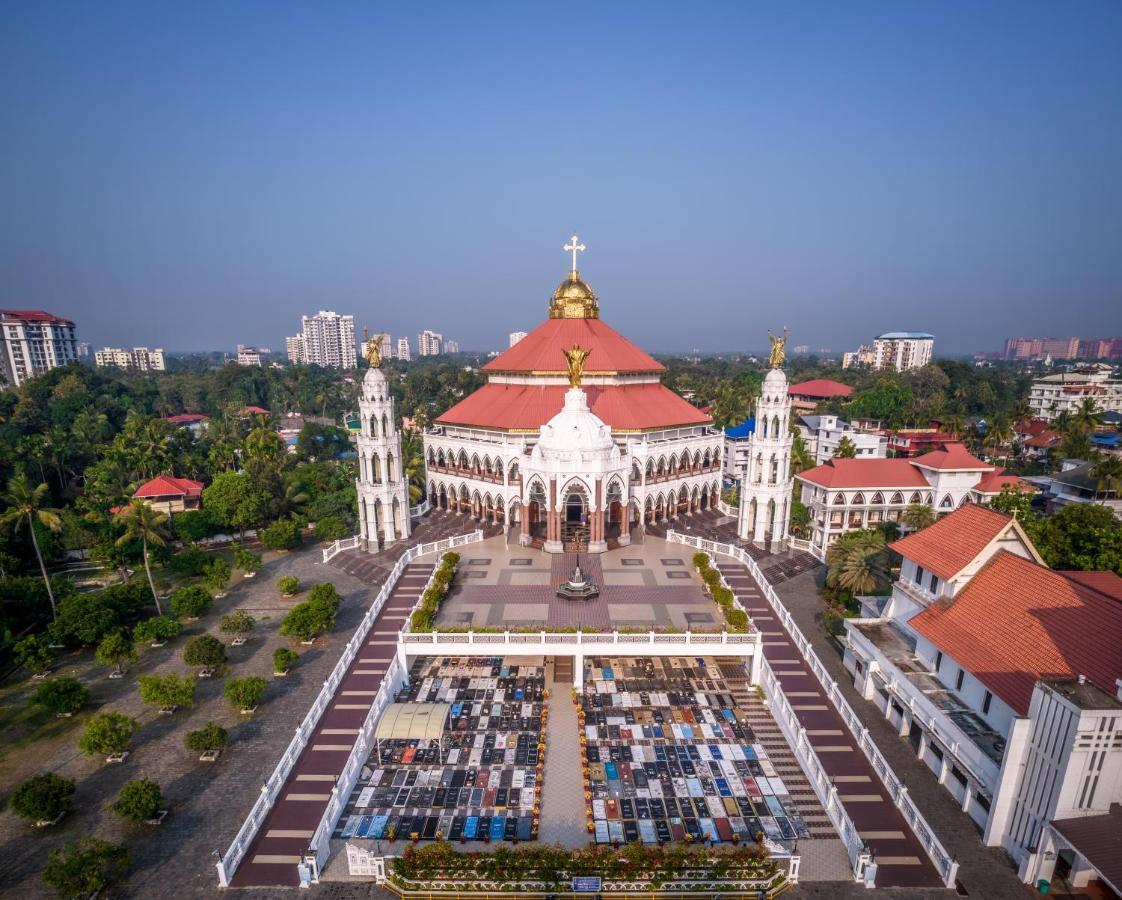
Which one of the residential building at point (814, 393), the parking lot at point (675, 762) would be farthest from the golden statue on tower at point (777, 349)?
the residential building at point (814, 393)

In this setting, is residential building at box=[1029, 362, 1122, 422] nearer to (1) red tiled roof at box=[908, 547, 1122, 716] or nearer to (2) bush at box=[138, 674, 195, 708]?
(1) red tiled roof at box=[908, 547, 1122, 716]

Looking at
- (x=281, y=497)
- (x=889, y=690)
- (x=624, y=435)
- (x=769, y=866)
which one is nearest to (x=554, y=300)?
(x=624, y=435)

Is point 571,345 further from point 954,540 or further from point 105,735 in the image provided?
point 105,735

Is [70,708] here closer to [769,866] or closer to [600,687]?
[600,687]

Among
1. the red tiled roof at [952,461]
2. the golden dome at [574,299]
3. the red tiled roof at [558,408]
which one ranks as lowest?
the red tiled roof at [952,461]

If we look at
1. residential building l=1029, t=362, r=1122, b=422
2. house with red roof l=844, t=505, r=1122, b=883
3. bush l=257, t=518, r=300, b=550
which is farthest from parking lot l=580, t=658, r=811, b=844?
residential building l=1029, t=362, r=1122, b=422

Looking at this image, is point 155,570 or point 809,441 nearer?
point 155,570

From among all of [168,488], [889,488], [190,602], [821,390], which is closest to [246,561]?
[190,602]

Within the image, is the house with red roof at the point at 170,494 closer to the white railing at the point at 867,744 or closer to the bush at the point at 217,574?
the bush at the point at 217,574
